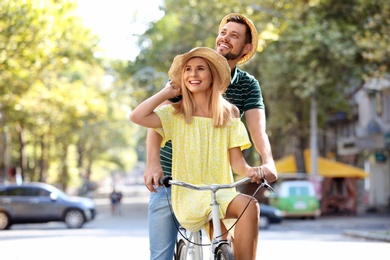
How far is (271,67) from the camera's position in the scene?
3394cm

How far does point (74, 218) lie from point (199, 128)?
1031 inches

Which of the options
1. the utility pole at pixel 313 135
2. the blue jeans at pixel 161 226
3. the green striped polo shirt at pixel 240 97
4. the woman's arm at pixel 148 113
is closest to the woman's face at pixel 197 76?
the woman's arm at pixel 148 113

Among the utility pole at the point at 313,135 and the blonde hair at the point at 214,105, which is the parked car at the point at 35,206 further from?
the blonde hair at the point at 214,105

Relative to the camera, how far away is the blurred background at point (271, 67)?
26703 millimetres

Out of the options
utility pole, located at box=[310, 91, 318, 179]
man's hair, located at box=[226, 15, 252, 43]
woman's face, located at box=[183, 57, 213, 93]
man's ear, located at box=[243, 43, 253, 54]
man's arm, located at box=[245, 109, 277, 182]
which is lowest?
man's arm, located at box=[245, 109, 277, 182]

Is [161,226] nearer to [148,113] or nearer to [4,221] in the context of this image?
[148,113]

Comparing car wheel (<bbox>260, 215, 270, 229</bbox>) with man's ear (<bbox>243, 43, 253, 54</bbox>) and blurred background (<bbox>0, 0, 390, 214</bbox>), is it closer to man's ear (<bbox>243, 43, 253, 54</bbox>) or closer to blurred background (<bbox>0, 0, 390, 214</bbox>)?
blurred background (<bbox>0, 0, 390, 214</bbox>)

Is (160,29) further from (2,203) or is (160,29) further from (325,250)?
(325,250)

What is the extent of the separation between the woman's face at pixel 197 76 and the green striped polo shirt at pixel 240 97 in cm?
45

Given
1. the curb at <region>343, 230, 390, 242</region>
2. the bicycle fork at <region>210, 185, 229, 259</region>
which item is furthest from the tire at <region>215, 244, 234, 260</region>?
the curb at <region>343, 230, 390, 242</region>

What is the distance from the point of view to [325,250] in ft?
45.9

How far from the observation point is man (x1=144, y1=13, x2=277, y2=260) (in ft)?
16.7

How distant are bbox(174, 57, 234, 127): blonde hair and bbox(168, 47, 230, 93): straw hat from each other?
22 millimetres

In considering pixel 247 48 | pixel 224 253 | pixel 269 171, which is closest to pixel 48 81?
pixel 247 48
